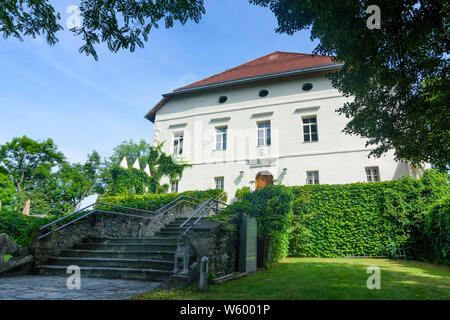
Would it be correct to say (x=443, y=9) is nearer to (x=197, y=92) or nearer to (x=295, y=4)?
(x=295, y=4)

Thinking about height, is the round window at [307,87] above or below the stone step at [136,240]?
above

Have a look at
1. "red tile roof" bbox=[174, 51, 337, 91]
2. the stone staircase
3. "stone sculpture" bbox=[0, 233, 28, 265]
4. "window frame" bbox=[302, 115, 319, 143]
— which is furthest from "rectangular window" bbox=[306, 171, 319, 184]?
"stone sculpture" bbox=[0, 233, 28, 265]

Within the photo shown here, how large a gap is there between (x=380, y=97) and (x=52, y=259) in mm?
9155

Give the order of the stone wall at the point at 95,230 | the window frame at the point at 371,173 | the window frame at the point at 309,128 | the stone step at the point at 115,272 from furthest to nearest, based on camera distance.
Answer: the window frame at the point at 309,128 < the window frame at the point at 371,173 < the stone wall at the point at 95,230 < the stone step at the point at 115,272

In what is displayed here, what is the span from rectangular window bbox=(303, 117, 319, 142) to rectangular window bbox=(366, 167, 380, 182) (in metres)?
3.50

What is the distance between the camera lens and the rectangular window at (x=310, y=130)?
17016 mm

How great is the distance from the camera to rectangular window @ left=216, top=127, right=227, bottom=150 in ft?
62.2

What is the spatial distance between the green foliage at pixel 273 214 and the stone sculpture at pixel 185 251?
328 centimetres

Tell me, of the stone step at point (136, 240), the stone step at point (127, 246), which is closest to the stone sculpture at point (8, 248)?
the stone step at point (127, 246)

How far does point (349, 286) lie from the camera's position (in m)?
5.57

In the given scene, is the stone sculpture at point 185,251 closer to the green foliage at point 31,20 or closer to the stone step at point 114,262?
the stone step at point 114,262

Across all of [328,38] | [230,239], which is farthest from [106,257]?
[328,38]

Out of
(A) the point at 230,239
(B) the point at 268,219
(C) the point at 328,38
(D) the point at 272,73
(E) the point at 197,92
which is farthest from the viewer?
(E) the point at 197,92

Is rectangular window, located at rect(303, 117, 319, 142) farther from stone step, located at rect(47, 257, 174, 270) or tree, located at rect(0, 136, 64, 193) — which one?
tree, located at rect(0, 136, 64, 193)
